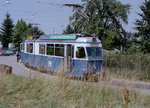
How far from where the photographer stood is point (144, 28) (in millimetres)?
19719

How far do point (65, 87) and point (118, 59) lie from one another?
1246 cm

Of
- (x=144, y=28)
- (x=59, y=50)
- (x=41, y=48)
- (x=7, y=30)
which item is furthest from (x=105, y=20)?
(x=7, y=30)

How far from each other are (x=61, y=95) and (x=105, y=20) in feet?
109

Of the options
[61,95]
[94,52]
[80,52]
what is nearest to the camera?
[61,95]

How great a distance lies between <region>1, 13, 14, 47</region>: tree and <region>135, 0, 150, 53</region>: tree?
52987 millimetres

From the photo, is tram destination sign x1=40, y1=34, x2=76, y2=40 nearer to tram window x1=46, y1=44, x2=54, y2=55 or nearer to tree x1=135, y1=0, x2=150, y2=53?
tram window x1=46, y1=44, x2=54, y2=55

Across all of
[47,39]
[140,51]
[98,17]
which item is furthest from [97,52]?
[98,17]

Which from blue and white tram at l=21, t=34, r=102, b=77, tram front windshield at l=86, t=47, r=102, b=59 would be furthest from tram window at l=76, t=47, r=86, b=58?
tram front windshield at l=86, t=47, r=102, b=59

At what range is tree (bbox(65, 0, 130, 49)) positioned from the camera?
36031 mm

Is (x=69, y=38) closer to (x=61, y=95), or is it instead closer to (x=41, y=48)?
(x=41, y=48)

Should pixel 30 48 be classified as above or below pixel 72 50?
above

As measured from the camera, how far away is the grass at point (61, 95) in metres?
5.54

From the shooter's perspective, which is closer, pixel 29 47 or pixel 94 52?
pixel 94 52

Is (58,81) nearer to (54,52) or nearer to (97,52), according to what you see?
(97,52)
